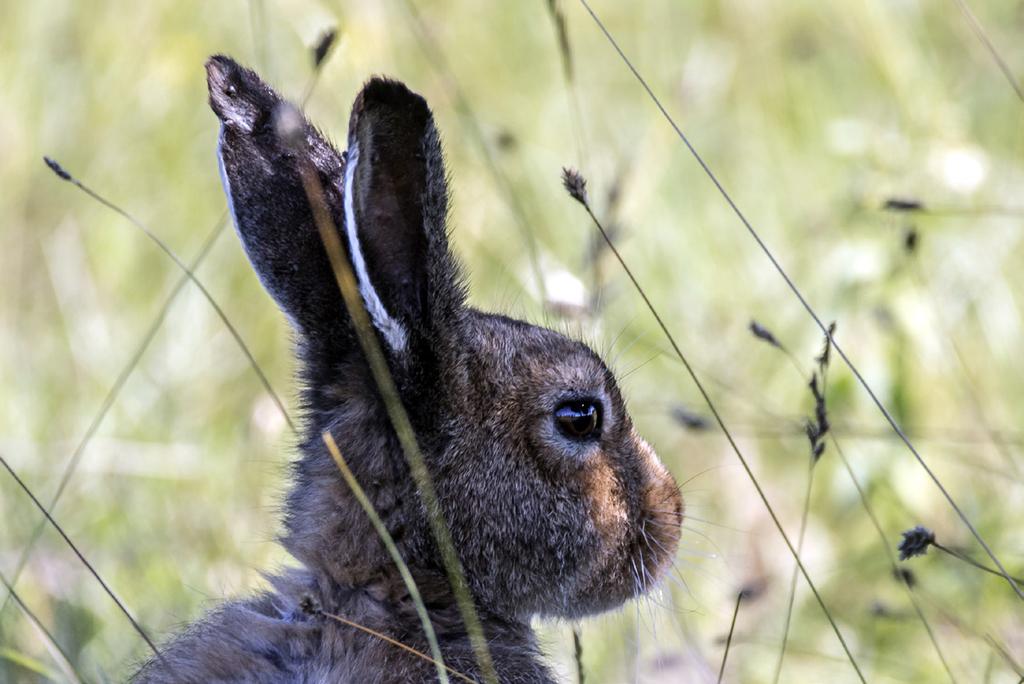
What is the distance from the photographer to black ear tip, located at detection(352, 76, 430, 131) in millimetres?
3648

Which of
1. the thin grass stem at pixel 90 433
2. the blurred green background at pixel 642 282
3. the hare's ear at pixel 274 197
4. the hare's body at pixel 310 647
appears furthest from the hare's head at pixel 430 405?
the thin grass stem at pixel 90 433

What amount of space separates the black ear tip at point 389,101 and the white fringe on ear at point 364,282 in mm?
92

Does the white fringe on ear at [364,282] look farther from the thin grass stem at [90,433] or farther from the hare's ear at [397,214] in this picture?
the thin grass stem at [90,433]

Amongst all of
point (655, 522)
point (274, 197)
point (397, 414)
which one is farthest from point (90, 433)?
point (655, 522)

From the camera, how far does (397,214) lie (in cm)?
396

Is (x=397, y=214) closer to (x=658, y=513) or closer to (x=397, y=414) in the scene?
(x=397, y=414)

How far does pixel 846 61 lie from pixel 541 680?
16.9ft

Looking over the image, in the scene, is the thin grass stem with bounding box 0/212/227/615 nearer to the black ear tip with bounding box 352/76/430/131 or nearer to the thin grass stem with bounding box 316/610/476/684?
the thin grass stem with bounding box 316/610/476/684

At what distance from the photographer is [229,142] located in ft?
14.3

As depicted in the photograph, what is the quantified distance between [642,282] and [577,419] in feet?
8.54

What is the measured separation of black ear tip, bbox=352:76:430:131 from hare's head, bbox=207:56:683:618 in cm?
12

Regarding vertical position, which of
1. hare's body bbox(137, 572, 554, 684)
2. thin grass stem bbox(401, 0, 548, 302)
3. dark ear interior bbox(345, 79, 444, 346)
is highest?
A: thin grass stem bbox(401, 0, 548, 302)

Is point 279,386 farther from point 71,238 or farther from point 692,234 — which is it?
point 692,234

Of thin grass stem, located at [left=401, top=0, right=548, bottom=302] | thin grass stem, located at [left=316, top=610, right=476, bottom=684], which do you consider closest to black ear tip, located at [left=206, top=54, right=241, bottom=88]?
thin grass stem, located at [left=401, top=0, right=548, bottom=302]
